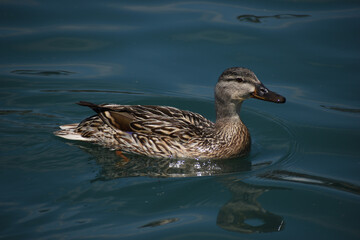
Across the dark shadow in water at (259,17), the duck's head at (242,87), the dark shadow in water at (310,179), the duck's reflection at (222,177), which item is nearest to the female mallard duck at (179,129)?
the duck's head at (242,87)

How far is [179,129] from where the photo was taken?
8.01 metres

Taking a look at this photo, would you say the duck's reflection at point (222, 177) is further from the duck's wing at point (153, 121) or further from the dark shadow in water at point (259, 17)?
the dark shadow in water at point (259, 17)

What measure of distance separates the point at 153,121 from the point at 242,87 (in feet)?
5.04

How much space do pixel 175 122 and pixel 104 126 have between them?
121cm

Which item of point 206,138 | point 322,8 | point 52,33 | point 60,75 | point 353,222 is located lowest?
point 353,222

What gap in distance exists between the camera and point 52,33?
38.1 ft

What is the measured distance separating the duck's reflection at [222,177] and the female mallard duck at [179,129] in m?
0.16

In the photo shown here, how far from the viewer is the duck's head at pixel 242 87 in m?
7.63

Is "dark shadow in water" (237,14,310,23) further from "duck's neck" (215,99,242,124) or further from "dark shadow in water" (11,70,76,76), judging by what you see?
"duck's neck" (215,99,242,124)

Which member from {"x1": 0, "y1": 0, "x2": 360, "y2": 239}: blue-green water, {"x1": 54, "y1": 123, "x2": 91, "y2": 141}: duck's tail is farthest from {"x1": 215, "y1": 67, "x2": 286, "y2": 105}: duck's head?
{"x1": 54, "y1": 123, "x2": 91, "y2": 141}: duck's tail

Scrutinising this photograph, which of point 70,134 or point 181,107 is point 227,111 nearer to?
point 181,107

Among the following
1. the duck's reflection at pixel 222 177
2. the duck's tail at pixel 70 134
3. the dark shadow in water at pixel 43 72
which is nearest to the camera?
the duck's reflection at pixel 222 177

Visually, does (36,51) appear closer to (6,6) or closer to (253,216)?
(6,6)

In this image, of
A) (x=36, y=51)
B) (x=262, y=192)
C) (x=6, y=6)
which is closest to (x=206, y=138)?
(x=262, y=192)
